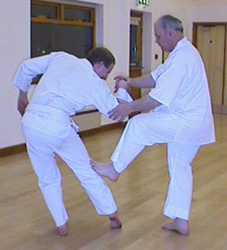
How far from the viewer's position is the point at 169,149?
3834mm

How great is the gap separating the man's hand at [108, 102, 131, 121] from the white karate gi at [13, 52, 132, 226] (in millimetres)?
34

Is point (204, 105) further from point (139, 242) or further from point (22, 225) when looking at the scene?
point (22, 225)

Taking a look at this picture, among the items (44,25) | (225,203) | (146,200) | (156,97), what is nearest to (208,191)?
(225,203)

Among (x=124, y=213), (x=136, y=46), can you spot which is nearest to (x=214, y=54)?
(x=136, y=46)

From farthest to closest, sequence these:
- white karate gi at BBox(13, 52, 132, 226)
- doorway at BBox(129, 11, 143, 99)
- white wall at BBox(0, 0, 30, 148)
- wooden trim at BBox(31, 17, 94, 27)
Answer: doorway at BBox(129, 11, 143, 99), wooden trim at BBox(31, 17, 94, 27), white wall at BBox(0, 0, 30, 148), white karate gi at BBox(13, 52, 132, 226)

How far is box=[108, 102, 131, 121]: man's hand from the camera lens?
3.59 m

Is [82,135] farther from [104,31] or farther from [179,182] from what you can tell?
[179,182]

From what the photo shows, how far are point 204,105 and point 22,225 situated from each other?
170cm

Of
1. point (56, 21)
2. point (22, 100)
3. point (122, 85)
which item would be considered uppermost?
point (56, 21)

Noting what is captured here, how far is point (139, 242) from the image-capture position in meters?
3.76

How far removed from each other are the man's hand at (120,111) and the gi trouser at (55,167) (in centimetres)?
31

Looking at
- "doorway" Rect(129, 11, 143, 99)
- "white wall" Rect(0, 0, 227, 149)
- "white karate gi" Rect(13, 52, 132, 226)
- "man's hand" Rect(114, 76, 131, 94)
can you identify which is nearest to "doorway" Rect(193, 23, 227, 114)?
"white wall" Rect(0, 0, 227, 149)

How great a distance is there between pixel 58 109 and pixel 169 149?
2.92 feet

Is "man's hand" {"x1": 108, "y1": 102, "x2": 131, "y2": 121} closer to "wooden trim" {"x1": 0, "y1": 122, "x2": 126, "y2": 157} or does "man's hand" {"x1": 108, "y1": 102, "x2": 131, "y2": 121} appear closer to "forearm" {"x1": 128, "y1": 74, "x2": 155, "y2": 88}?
"forearm" {"x1": 128, "y1": 74, "x2": 155, "y2": 88}
